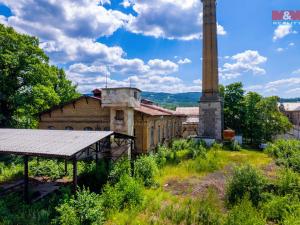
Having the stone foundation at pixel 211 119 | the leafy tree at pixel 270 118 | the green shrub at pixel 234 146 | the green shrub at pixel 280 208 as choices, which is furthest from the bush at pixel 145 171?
the leafy tree at pixel 270 118

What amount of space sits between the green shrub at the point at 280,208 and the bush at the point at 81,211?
6.89m

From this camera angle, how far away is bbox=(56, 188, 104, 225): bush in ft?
28.4

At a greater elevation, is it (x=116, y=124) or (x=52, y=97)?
(x=52, y=97)

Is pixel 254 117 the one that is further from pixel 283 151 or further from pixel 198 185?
pixel 198 185

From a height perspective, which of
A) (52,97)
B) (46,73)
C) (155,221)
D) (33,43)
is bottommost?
(155,221)

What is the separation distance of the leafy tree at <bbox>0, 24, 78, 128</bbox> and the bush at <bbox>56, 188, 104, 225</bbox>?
1607cm

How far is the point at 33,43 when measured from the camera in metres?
25.2

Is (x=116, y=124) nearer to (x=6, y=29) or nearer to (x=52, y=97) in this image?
(x=52, y=97)

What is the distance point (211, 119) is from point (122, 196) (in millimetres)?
21005

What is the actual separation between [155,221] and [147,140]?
1093cm

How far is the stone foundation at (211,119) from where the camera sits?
2983 cm

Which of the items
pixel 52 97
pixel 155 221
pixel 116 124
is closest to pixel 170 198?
pixel 155 221

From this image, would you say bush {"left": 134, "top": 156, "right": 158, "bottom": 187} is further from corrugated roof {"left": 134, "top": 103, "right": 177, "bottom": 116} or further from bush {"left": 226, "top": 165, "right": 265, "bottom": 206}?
corrugated roof {"left": 134, "top": 103, "right": 177, "bottom": 116}

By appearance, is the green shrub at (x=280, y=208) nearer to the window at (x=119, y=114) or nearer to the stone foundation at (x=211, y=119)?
the window at (x=119, y=114)
